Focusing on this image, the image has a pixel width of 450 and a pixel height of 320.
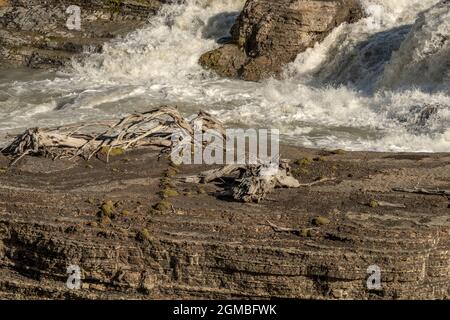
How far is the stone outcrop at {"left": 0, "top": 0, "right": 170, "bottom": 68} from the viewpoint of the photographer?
22.4 metres

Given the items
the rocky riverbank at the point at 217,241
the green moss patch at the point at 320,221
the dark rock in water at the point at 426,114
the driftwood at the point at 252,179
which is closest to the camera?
the rocky riverbank at the point at 217,241

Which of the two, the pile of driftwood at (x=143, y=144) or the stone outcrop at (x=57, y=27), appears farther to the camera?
the stone outcrop at (x=57, y=27)

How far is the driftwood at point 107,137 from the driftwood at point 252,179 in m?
0.94

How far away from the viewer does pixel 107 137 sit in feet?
27.5

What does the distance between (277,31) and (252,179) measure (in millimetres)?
13912

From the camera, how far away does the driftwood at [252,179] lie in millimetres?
6961

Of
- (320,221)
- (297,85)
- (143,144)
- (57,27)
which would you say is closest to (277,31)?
(297,85)

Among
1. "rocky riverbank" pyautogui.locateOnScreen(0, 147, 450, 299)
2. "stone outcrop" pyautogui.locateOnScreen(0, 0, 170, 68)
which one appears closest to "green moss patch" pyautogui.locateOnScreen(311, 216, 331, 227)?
"rocky riverbank" pyautogui.locateOnScreen(0, 147, 450, 299)

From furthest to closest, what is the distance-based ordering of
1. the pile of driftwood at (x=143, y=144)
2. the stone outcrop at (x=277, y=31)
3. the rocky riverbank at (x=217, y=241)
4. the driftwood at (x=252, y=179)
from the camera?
the stone outcrop at (x=277, y=31) → the pile of driftwood at (x=143, y=144) → the driftwood at (x=252, y=179) → the rocky riverbank at (x=217, y=241)

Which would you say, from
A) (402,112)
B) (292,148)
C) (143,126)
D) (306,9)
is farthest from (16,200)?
(306,9)

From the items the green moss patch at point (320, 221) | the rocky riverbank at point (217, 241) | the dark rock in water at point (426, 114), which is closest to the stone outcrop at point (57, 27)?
the dark rock in water at point (426, 114)

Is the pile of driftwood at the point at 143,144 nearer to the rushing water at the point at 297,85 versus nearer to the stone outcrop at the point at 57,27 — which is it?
the rushing water at the point at 297,85

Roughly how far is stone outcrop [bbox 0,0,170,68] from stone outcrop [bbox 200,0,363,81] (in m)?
4.32

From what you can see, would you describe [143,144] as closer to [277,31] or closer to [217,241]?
[217,241]
